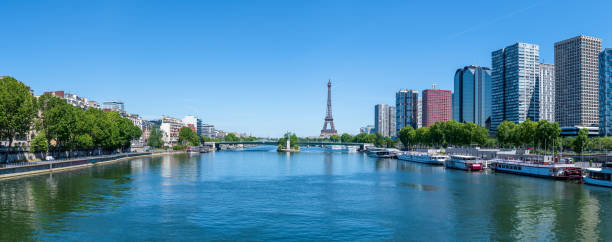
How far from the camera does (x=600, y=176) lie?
66.8 m

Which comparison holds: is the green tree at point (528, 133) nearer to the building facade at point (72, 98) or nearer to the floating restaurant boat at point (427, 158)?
the floating restaurant boat at point (427, 158)

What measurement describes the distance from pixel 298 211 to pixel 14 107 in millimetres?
60812

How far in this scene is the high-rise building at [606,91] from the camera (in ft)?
513

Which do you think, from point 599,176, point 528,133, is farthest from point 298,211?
point 528,133

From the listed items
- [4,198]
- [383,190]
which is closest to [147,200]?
[4,198]

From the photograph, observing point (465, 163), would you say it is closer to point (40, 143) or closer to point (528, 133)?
point (528, 133)

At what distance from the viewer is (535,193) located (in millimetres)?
59406

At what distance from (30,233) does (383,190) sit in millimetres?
43867

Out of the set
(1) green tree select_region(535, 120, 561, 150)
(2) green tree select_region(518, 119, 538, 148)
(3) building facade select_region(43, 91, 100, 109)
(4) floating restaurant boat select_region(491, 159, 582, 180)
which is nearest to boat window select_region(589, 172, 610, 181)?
(4) floating restaurant boat select_region(491, 159, 582, 180)

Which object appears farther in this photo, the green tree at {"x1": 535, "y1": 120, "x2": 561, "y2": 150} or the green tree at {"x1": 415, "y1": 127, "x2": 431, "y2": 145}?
the green tree at {"x1": 415, "y1": 127, "x2": 431, "y2": 145}

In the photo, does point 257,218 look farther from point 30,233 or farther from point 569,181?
point 569,181

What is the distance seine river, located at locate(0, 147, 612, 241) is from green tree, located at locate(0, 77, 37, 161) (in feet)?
42.0

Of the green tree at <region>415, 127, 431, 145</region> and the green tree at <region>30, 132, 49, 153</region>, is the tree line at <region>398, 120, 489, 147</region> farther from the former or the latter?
the green tree at <region>30, 132, 49, 153</region>

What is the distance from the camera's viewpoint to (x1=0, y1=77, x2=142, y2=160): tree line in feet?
252
